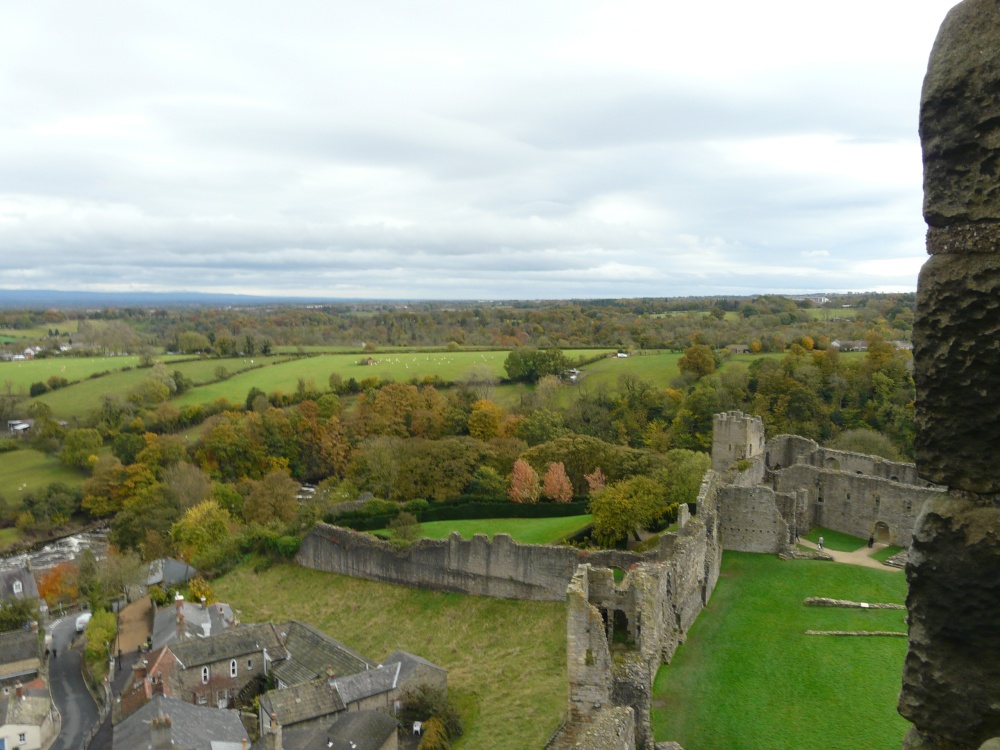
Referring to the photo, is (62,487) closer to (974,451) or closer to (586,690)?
(586,690)

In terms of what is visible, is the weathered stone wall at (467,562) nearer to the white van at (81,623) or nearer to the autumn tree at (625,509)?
the autumn tree at (625,509)

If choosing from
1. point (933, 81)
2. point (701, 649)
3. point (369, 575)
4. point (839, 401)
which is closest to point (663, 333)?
point (839, 401)

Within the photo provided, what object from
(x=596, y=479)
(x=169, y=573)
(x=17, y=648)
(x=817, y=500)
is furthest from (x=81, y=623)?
(x=817, y=500)

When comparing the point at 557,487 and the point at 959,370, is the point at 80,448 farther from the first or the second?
the point at 959,370

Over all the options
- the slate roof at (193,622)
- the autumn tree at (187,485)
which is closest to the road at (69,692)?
the slate roof at (193,622)

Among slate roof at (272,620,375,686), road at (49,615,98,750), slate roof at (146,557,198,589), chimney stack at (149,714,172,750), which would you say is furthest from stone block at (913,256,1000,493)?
slate roof at (146,557,198,589)
